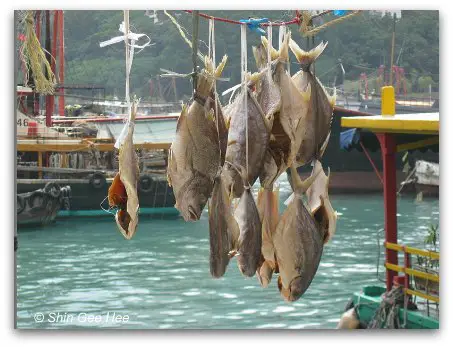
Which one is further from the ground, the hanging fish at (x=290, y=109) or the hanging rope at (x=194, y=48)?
the hanging rope at (x=194, y=48)

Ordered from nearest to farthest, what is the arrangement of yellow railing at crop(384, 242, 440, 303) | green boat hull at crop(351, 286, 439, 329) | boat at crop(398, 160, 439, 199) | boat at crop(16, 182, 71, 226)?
yellow railing at crop(384, 242, 440, 303) < green boat hull at crop(351, 286, 439, 329) < boat at crop(16, 182, 71, 226) < boat at crop(398, 160, 439, 199)

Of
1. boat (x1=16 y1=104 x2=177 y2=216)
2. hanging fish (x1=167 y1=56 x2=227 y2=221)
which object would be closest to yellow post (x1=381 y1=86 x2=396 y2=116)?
hanging fish (x1=167 y1=56 x2=227 y2=221)

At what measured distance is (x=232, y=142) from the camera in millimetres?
2047

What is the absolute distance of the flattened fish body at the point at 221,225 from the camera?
6.65 feet

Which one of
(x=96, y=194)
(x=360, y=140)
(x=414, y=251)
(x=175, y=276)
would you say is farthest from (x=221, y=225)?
(x=96, y=194)

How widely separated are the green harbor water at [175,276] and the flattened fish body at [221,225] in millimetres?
4158

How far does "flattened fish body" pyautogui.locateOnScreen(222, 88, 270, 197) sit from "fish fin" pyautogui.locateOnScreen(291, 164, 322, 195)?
0.08 meters

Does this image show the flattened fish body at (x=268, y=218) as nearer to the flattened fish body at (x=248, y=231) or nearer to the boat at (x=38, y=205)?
the flattened fish body at (x=248, y=231)

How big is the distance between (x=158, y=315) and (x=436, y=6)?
5144 millimetres

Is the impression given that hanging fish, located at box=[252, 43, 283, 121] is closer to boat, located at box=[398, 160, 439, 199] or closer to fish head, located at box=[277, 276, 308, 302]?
fish head, located at box=[277, 276, 308, 302]

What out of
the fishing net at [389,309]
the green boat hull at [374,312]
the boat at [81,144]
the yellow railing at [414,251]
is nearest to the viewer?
the yellow railing at [414,251]

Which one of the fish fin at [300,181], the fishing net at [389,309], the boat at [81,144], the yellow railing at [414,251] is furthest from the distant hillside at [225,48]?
the fish fin at [300,181]

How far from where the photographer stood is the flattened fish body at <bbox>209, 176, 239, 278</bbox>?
79.8 inches

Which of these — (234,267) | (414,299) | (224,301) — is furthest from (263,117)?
(234,267)
